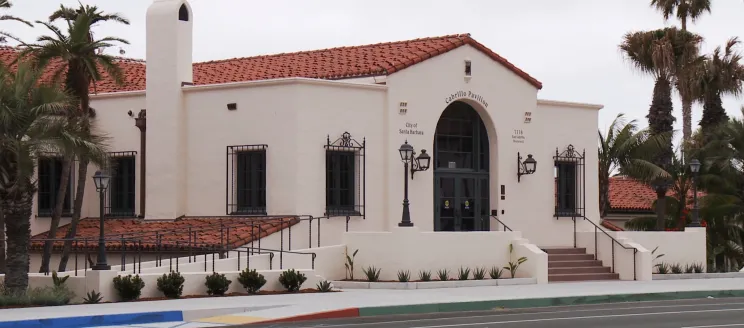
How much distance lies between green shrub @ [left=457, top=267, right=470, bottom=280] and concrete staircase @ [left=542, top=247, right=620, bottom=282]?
2.93 m

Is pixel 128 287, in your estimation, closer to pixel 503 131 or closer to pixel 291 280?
pixel 291 280

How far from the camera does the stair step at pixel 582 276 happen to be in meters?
34.4

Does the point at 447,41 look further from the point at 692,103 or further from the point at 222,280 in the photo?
the point at 692,103

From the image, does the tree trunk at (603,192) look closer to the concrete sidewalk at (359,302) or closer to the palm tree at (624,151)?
the palm tree at (624,151)

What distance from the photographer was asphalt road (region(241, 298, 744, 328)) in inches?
824

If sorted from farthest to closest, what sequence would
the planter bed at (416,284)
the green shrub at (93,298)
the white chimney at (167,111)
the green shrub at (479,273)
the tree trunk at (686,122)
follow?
1. the tree trunk at (686,122)
2. the white chimney at (167,111)
3. the green shrub at (479,273)
4. the planter bed at (416,284)
5. the green shrub at (93,298)

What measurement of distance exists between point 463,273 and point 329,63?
782cm

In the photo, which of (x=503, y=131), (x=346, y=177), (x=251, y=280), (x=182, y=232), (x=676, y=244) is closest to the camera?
(x=251, y=280)

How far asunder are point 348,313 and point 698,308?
23.2 ft

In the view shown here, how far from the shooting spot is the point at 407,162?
104ft

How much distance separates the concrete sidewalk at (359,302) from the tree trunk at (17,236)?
1.88 meters

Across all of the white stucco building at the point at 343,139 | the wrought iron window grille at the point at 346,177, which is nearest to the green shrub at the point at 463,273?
the white stucco building at the point at 343,139

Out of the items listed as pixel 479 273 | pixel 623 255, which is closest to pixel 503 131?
pixel 623 255

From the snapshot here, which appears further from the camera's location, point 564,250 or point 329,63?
point 564,250
